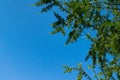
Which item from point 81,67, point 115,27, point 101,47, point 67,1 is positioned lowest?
point 115,27

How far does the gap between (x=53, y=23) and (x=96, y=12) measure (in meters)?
1.24

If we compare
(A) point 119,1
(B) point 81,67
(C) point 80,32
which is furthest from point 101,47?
(B) point 81,67

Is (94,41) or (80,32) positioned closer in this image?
(80,32)

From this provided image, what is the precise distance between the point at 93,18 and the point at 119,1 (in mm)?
838

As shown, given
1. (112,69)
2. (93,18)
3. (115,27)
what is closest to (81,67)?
(112,69)

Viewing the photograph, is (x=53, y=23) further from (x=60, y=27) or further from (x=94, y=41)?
(x=94, y=41)

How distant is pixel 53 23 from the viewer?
8.38 m

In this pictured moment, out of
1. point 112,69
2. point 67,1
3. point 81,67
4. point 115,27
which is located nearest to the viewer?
point 115,27

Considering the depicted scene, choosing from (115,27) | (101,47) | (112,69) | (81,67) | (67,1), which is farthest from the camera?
(81,67)

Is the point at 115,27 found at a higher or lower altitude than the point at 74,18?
lower

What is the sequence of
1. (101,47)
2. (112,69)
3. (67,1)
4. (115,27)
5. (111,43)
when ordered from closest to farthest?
(115,27) → (111,43) → (67,1) → (101,47) → (112,69)

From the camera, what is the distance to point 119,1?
832 cm

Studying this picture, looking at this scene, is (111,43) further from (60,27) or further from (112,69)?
(112,69)

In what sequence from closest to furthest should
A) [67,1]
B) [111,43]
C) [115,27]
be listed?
[115,27]
[111,43]
[67,1]
